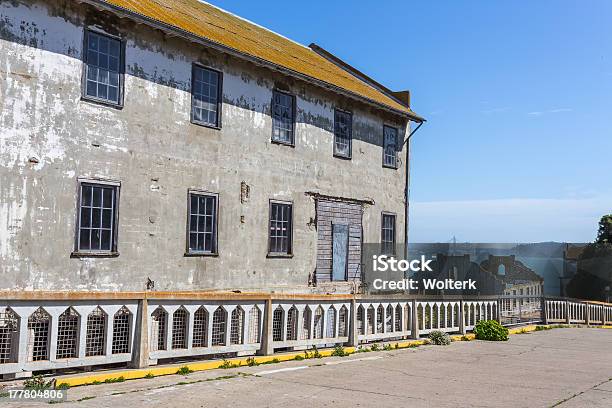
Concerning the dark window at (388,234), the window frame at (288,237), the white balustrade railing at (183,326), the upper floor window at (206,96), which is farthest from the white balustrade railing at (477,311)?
the upper floor window at (206,96)

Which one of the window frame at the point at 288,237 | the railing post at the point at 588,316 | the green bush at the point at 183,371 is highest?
the window frame at the point at 288,237

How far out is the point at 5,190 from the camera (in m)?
11.7

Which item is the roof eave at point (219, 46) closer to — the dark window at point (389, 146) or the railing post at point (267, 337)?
the dark window at point (389, 146)

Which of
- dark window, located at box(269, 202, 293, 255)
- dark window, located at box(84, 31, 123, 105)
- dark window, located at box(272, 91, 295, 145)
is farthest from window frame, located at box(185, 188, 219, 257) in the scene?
dark window, located at box(272, 91, 295, 145)

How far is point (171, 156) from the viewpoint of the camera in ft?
48.4

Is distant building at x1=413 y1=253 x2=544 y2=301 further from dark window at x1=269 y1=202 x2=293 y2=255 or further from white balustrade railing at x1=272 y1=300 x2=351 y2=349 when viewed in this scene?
white balustrade railing at x1=272 y1=300 x2=351 y2=349

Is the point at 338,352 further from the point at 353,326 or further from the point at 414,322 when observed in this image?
the point at 414,322

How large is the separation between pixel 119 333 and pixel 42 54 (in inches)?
261

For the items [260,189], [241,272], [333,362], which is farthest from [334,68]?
[333,362]

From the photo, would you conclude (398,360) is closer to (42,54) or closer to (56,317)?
(56,317)

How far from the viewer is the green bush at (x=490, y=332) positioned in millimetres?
→ 15820

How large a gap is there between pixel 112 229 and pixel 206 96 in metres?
4.29

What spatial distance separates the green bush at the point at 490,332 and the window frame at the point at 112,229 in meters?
9.11

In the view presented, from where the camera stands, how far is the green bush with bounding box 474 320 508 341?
51.9ft
